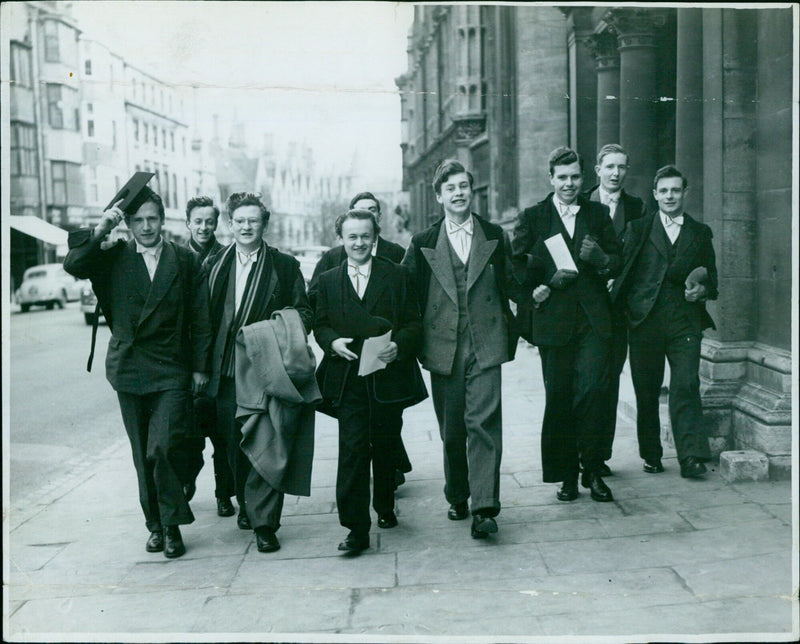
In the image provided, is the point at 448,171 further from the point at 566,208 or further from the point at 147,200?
the point at 147,200

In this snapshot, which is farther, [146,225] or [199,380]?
[199,380]

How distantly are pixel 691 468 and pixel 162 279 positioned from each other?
3.57m

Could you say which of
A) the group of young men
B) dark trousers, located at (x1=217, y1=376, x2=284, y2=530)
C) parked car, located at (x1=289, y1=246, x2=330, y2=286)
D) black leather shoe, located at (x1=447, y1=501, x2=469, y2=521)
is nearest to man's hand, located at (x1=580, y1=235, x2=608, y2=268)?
the group of young men

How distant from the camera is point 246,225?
5.18 meters

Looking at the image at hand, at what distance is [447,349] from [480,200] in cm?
1540

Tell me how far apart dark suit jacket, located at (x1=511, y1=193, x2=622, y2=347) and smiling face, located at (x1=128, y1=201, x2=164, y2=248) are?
7.06 ft

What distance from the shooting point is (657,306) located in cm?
601

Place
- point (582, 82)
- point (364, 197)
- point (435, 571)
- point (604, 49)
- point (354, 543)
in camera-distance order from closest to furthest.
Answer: point (435, 571), point (354, 543), point (364, 197), point (604, 49), point (582, 82)

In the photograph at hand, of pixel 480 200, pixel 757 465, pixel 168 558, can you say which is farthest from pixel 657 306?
pixel 480 200

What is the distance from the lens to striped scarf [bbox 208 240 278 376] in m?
5.23

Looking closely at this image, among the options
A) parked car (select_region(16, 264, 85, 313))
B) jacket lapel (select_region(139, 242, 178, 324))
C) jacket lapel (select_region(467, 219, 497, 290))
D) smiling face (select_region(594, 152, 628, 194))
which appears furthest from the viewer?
parked car (select_region(16, 264, 85, 313))

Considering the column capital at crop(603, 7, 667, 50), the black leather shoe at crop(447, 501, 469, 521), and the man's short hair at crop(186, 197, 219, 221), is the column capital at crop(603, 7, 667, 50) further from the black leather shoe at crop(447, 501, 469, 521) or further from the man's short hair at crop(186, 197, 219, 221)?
the black leather shoe at crop(447, 501, 469, 521)

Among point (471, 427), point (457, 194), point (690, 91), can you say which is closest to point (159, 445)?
point (471, 427)

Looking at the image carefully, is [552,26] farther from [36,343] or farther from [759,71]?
[36,343]
